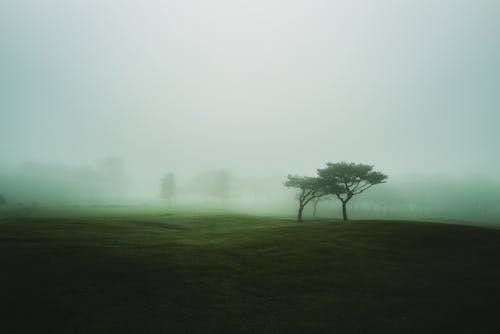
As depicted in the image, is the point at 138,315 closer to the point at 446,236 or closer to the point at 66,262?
the point at 66,262

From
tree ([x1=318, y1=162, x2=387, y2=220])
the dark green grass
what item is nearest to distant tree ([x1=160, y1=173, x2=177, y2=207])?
tree ([x1=318, y1=162, x2=387, y2=220])

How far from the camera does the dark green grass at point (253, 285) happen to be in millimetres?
14188

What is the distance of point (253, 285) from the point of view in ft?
65.1

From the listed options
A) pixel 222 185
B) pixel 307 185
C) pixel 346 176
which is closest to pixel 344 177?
pixel 346 176

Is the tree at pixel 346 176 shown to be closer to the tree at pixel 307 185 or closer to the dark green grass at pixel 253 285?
the tree at pixel 307 185

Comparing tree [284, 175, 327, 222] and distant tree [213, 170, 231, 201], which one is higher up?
distant tree [213, 170, 231, 201]

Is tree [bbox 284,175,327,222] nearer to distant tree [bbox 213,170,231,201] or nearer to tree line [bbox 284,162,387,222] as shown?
tree line [bbox 284,162,387,222]

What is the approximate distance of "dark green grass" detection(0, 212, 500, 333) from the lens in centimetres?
1419

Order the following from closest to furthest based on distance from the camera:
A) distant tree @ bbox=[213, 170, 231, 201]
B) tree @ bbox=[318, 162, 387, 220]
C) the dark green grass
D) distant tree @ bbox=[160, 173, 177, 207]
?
the dark green grass < tree @ bbox=[318, 162, 387, 220] < distant tree @ bbox=[160, 173, 177, 207] < distant tree @ bbox=[213, 170, 231, 201]

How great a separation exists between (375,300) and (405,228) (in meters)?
25.6

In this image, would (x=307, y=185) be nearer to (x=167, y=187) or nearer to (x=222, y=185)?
(x=167, y=187)

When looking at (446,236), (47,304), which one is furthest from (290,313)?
(446,236)

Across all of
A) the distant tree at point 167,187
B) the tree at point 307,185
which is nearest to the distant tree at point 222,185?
the distant tree at point 167,187

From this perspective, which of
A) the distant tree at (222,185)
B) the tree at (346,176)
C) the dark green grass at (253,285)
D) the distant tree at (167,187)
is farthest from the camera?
the distant tree at (222,185)
